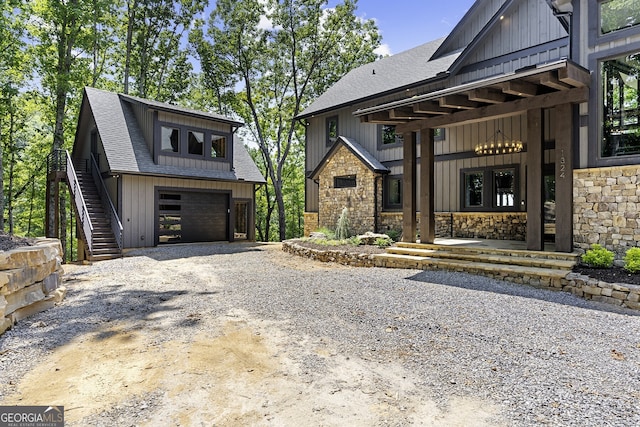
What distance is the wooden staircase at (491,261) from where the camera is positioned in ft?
20.2

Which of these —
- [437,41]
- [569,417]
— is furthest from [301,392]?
[437,41]

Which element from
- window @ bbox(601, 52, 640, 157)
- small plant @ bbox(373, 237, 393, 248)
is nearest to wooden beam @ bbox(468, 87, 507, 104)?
window @ bbox(601, 52, 640, 157)

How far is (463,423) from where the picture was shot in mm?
2361

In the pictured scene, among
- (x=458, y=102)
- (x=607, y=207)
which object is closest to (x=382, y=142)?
(x=458, y=102)

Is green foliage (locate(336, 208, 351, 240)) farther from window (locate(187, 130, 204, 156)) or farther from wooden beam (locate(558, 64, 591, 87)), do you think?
wooden beam (locate(558, 64, 591, 87))

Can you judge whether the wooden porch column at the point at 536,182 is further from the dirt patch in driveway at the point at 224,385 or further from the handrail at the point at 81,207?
the handrail at the point at 81,207

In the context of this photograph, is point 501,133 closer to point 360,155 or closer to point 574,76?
point 574,76

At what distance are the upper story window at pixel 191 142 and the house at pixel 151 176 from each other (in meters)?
0.04

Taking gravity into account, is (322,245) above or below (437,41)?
below

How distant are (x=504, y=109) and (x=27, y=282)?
889 cm

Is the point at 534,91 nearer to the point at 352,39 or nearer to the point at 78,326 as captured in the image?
the point at 78,326

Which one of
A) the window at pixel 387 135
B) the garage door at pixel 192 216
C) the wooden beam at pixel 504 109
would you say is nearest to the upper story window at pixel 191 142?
the garage door at pixel 192 216

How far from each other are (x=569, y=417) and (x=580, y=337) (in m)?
1.81

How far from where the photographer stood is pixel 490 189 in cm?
1055
